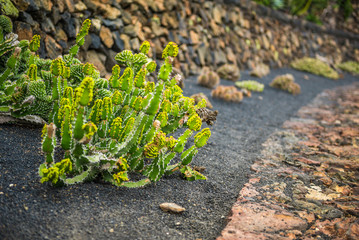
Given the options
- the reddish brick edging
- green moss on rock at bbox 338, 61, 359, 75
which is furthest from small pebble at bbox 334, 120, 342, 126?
green moss on rock at bbox 338, 61, 359, 75

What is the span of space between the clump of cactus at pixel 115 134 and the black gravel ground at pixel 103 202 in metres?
0.10

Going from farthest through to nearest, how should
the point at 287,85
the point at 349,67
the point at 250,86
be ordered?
the point at 349,67 → the point at 287,85 → the point at 250,86

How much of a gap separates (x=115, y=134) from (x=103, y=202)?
438 millimetres

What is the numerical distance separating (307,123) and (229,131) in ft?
6.35

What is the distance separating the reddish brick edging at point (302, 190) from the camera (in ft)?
6.49

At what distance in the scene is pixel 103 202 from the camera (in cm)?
189

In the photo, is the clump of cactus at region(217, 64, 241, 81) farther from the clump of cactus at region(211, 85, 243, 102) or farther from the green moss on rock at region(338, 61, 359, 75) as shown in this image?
the green moss on rock at region(338, 61, 359, 75)

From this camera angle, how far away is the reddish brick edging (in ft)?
6.49

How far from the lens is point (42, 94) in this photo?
2.39m

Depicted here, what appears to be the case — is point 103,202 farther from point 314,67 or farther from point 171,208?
point 314,67

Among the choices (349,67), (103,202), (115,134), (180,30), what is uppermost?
(349,67)

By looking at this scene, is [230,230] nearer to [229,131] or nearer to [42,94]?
[42,94]

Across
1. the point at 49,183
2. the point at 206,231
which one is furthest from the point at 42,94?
the point at 206,231

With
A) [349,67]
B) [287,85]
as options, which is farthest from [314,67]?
[287,85]
